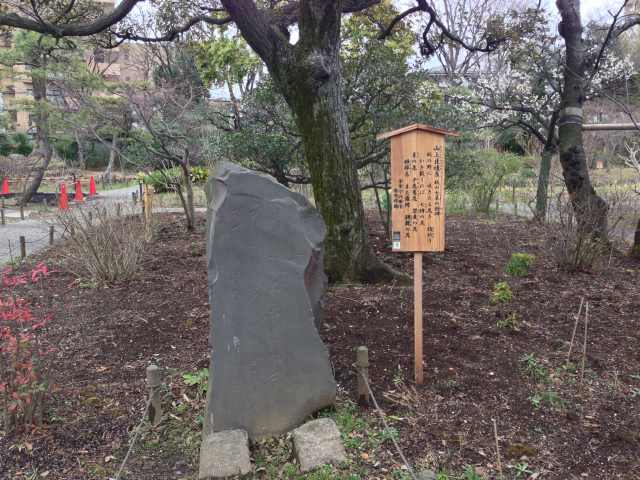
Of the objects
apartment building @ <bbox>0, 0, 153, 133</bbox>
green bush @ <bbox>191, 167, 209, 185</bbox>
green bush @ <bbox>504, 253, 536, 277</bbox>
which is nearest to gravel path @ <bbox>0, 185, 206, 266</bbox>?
green bush @ <bbox>191, 167, 209, 185</bbox>

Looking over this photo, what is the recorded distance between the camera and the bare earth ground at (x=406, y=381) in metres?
2.59

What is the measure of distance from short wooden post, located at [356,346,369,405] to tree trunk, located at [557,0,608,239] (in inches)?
175

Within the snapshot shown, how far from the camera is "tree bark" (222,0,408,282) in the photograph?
4875 mm

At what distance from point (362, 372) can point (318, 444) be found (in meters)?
0.54

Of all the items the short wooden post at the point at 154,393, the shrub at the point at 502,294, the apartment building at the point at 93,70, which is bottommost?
the short wooden post at the point at 154,393

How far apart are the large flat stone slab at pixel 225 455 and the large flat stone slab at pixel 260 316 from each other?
0.10 meters

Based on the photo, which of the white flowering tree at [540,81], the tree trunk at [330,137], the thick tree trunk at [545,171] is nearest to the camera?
the tree trunk at [330,137]

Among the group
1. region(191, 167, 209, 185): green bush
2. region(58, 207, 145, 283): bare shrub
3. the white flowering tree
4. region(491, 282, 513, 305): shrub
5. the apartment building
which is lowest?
region(491, 282, 513, 305): shrub

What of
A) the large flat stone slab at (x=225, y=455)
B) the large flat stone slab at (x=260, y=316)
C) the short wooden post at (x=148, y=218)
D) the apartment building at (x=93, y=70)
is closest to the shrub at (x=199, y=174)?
the apartment building at (x=93, y=70)

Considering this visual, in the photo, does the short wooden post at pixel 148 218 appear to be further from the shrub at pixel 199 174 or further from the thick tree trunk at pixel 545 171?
the thick tree trunk at pixel 545 171

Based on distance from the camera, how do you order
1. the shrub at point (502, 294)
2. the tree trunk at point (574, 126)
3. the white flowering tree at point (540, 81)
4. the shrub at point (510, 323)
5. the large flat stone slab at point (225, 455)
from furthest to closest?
1. the white flowering tree at point (540, 81)
2. the tree trunk at point (574, 126)
3. the shrub at point (502, 294)
4. the shrub at point (510, 323)
5. the large flat stone slab at point (225, 455)

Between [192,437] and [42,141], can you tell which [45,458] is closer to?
[192,437]

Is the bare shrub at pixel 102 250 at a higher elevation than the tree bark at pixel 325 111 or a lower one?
lower

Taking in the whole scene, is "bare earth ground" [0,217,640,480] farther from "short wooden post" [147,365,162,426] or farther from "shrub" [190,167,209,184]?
"shrub" [190,167,209,184]
